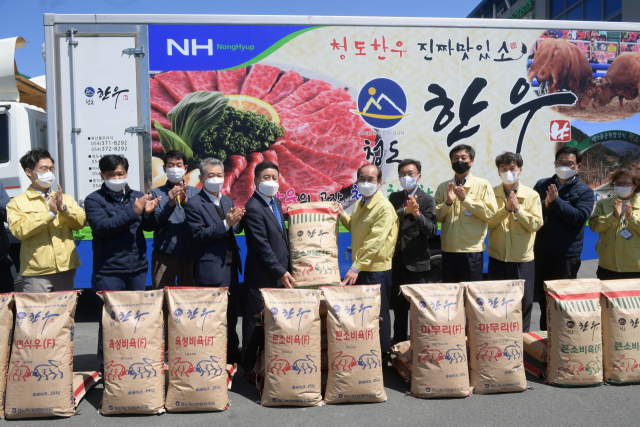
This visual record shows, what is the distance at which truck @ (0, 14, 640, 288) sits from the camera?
4.94m

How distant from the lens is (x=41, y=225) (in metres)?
3.45

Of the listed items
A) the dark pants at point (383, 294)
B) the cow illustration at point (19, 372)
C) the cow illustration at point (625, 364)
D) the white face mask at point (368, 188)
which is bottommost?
the cow illustration at point (625, 364)

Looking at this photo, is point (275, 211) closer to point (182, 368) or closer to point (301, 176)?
point (182, 368)

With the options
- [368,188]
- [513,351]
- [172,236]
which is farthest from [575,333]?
[172,236]

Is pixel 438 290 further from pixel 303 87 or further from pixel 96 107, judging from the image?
pixel 96 107

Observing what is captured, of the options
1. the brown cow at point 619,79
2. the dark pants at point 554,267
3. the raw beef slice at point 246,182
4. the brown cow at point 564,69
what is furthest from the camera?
the brown cow at point 619,79

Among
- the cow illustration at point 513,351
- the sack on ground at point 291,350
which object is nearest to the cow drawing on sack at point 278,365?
the sack on ground at point 291,350

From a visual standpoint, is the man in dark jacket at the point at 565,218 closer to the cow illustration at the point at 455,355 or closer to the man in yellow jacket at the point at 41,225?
the cow illustration at the point at 455,355

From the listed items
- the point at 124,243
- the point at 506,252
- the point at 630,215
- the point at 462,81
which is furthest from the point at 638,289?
the point at 124,243

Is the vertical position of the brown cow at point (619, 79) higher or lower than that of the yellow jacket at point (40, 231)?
higher

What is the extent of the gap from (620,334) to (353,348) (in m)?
2.10

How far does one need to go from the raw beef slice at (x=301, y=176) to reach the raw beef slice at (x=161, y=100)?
1.25 metres

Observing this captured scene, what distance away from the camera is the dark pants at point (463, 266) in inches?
155

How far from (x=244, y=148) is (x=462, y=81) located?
9.01ft
